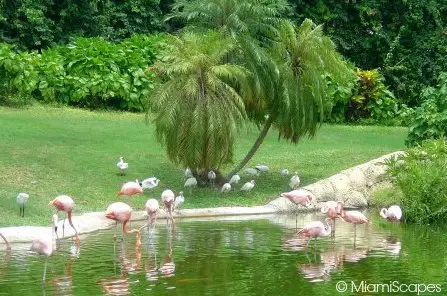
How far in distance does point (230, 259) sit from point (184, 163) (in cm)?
473

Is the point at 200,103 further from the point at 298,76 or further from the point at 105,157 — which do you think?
the point at 105,157

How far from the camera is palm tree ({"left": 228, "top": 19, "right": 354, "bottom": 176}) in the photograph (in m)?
16.8

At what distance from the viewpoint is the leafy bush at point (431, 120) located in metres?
19.2

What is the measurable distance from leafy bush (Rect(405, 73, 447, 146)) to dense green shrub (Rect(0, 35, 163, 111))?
6346 mm

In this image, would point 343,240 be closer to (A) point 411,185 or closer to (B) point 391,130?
(A) point 411,185

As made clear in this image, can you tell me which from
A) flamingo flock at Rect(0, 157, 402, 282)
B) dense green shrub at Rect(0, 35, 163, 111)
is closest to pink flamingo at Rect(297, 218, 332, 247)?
flamingo flock at Rect(0, 157, 402, 282)

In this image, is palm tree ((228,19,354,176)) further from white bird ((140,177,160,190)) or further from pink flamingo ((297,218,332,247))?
pink flamingo ((297,218,332,247))

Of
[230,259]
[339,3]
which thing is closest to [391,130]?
[339,3]

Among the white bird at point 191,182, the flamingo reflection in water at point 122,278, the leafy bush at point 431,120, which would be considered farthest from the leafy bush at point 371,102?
the flamingo reflection in water at point 122,278

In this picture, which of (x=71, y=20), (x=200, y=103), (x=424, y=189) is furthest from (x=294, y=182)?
(x=71, y=20)

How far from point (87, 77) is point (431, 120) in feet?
28.2

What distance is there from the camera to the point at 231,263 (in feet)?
37.4

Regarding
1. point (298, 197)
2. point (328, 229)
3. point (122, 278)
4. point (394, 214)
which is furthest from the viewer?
point (298, 197)

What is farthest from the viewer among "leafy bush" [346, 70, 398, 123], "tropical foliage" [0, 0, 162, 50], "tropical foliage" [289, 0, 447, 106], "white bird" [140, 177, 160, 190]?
"tropical foliage" [289, 0, 447, 106]
